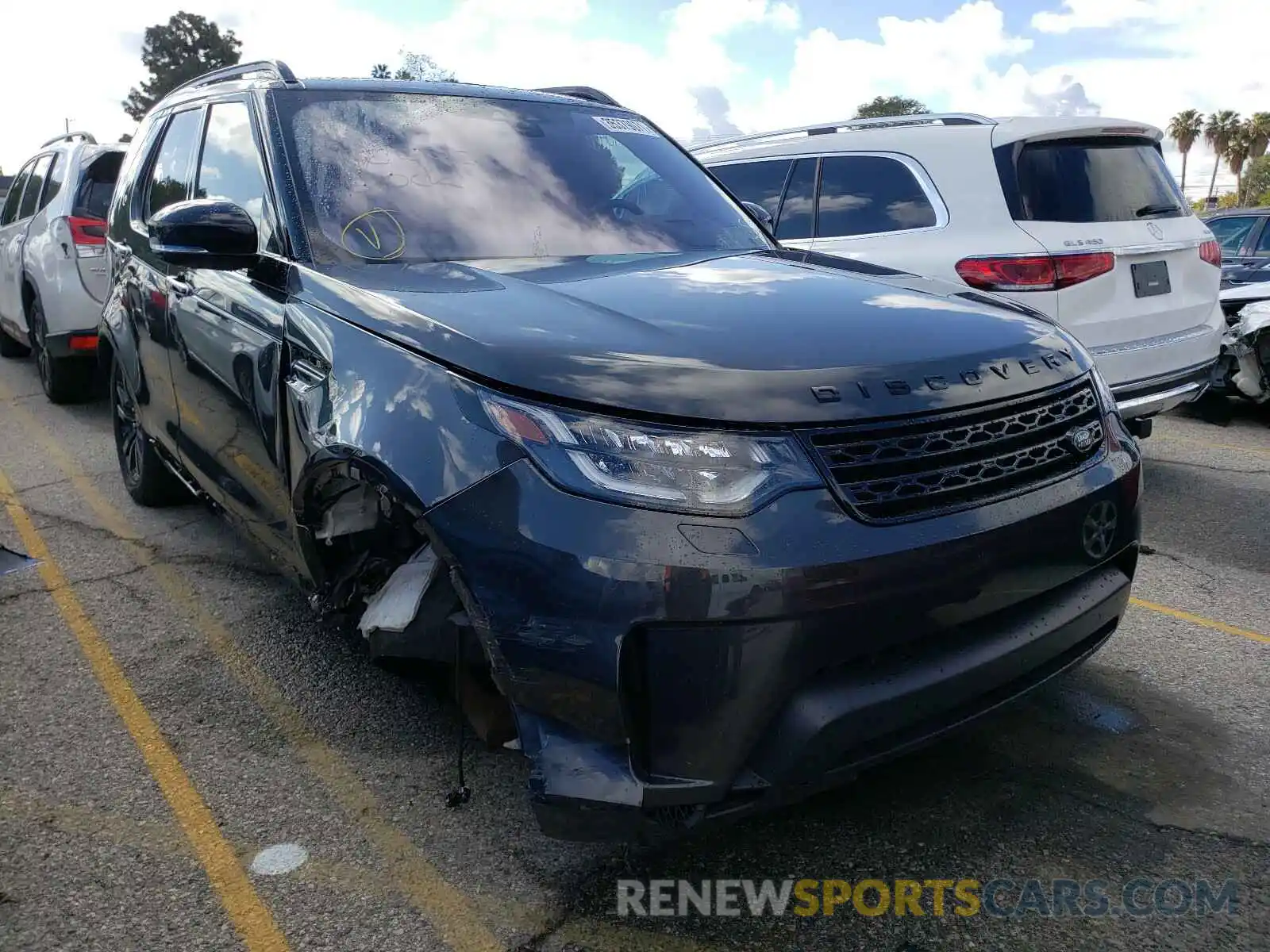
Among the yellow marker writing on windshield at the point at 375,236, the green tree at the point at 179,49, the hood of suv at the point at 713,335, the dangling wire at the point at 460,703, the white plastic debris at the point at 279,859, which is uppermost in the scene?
the green tree at the point at 179,49

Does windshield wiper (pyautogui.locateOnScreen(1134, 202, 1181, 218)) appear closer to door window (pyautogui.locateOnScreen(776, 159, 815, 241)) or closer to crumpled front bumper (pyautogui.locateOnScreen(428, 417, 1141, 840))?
door window (pyautogui.locateOnScreen(776, 159, 815, 241))

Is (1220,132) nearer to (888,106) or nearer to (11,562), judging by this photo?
(888,106)

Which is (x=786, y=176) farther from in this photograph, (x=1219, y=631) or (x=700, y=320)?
(x=700, y=320)

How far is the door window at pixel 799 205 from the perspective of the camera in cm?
597

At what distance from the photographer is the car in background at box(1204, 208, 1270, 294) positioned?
8.96 metres

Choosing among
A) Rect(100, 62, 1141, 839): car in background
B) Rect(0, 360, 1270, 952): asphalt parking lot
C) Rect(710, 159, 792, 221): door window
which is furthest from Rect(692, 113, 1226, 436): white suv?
Rect(100, 62, 1141, 839): car in background

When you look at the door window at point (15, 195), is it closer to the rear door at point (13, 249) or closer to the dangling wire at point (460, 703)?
the rear door at point (13, 249)

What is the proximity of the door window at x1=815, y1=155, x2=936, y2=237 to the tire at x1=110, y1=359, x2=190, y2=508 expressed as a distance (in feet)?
12.0

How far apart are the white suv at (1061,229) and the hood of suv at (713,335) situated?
2.19 m

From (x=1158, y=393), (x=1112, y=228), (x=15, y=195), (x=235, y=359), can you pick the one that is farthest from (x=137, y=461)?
(x=15, y=195)

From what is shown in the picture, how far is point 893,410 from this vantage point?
2.17 m

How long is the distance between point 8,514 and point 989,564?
518 centimetres

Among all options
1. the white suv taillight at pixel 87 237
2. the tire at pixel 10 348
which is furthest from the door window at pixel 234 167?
the tire at pixel 10 348

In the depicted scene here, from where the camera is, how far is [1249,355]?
7.30m
